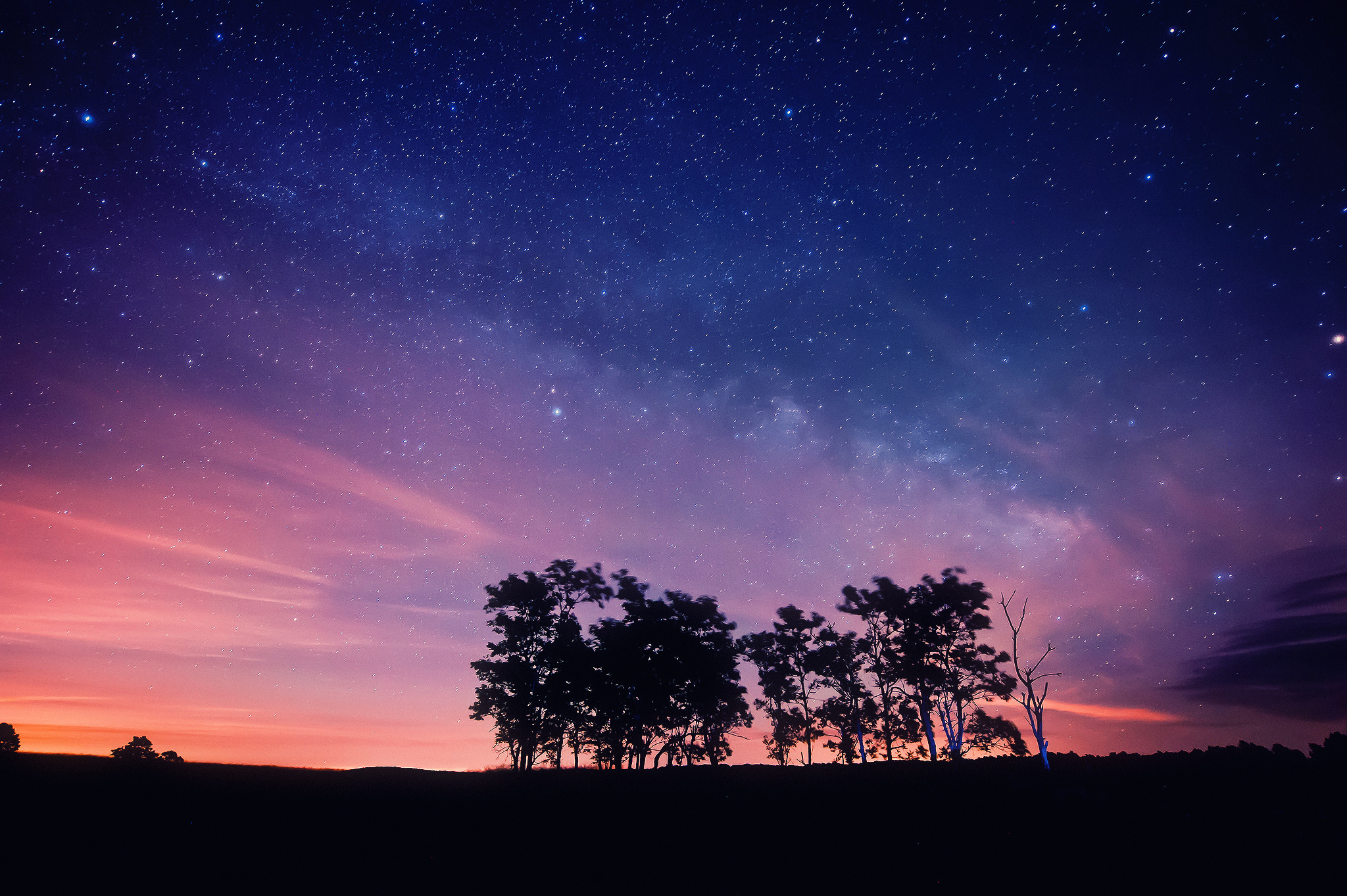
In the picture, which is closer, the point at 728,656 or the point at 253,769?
the point at 253,769

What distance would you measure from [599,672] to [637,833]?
77.8 feet

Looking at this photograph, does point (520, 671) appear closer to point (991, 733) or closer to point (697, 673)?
point (697, 673)

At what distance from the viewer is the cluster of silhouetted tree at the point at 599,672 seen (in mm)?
36781

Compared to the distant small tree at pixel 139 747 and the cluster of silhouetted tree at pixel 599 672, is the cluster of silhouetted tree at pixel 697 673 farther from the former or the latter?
the distant small tree at pixel 139 747

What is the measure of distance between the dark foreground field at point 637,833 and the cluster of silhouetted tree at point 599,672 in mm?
15056

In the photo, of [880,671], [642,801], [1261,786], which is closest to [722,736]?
[880,671]

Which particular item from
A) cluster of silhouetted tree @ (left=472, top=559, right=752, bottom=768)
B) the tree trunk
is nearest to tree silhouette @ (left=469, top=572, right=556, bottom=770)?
cluster of silhouetted tree @ (left=472, top=559, right=752, bottom=768)

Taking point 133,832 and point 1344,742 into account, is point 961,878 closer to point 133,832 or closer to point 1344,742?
point 133,832

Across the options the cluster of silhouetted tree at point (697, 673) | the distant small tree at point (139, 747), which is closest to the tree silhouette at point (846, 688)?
the cluster of silhouetted tree at point (697, 673)

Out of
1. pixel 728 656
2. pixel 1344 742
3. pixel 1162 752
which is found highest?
pixel 728 656

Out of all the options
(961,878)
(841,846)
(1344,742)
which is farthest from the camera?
(1344,742)

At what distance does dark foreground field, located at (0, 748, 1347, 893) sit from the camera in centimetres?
949

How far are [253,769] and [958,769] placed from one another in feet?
101

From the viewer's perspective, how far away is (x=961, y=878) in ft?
40.7
